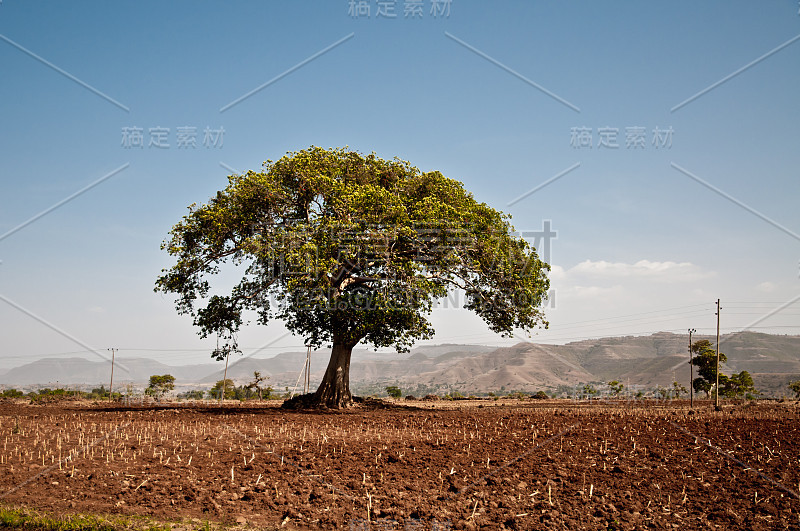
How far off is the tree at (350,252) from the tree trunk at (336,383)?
54 mm

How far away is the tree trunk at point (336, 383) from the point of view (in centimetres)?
2625

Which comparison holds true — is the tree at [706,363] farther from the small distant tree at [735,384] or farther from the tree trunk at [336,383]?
the tree trunk at [336,383]

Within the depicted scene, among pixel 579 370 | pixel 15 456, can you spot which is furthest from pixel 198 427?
pixel 579 370

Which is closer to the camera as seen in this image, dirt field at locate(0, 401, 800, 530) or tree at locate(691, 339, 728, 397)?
dirt field at locate(0, 401, 800, 530)

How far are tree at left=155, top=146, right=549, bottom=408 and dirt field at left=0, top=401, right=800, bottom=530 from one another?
22.9 ft

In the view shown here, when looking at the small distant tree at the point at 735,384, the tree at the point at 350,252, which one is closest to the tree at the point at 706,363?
the small distant tree at the point at 735,384

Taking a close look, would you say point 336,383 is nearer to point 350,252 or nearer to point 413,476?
point 350,252

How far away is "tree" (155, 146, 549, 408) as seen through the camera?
867 inches

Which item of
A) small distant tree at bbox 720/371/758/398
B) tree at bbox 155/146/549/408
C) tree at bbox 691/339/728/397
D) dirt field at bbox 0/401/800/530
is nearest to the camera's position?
dirt field at bbox 0/401/800/530

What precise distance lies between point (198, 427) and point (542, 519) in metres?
12.6

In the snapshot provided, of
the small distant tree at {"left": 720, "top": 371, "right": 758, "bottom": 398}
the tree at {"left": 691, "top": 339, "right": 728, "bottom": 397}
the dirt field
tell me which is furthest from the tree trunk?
the small distant tree at {"left": 720, "top": 371, "right": 758, "bottom": 398}

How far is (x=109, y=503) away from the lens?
892cm

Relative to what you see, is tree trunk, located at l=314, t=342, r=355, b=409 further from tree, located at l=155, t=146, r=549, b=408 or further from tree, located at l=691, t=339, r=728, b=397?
tree, located at l=691, t=339, r=728, b=397

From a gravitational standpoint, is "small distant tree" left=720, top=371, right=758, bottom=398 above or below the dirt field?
below
